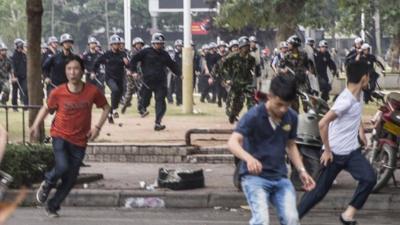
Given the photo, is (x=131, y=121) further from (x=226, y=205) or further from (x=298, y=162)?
(x=298, y=162)

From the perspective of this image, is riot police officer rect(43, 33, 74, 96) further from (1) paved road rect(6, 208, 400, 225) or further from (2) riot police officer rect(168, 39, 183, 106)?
(2) riot police officer rect(168, 39, 183, 106)

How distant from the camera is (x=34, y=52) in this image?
12438 millimetres

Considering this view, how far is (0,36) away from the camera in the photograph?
69.4 metres

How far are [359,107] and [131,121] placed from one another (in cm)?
1198

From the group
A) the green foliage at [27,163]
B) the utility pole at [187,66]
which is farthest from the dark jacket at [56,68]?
the utility pole at [187,66]

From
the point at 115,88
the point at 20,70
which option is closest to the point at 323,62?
the point at 115,88

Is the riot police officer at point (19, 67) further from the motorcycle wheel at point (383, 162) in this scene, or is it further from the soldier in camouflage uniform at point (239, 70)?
the motorcycle wheel at point (383, 162)

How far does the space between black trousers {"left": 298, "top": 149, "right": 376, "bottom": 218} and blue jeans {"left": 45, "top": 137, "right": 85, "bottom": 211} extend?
2.35 meters

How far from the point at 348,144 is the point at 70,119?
2.76 m

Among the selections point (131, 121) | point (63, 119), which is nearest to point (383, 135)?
point (63, 119)

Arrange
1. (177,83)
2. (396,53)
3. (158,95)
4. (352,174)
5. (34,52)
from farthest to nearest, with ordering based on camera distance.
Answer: (396,53) < (177,83) < (158,95) < (34,52) < (352,174)

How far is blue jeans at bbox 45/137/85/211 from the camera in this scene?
9.73 meters

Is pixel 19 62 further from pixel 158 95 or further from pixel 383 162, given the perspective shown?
pixel 383 162

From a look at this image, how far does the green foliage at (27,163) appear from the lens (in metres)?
11.3
